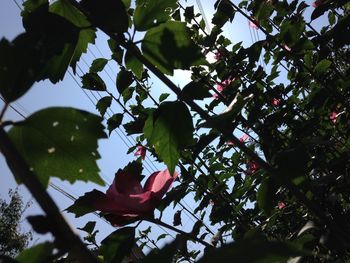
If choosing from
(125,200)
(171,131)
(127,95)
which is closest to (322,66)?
(127,95)

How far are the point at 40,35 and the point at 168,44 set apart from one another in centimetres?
32

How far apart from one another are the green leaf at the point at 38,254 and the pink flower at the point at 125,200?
11.6 inches

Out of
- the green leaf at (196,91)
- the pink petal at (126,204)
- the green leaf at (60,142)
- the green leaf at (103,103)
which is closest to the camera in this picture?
Result: the green leaf at (60,142)

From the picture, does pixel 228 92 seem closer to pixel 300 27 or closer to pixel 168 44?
pixel 300 27

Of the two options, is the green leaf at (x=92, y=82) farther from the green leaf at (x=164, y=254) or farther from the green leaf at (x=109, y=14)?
the green leaf at (x=164, y=254)

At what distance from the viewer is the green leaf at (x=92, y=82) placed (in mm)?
1739

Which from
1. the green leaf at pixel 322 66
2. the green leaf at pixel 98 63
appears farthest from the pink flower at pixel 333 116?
the green leaf at pixel 98 63

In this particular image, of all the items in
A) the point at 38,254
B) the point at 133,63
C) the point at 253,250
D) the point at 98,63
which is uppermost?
the point at 98,63

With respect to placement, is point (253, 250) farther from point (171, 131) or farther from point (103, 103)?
point (103, 103)

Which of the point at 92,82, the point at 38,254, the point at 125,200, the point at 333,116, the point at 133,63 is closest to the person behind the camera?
the point at 38,254

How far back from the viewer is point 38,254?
1.07ft

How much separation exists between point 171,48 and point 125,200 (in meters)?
0.30

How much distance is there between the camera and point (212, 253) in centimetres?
23

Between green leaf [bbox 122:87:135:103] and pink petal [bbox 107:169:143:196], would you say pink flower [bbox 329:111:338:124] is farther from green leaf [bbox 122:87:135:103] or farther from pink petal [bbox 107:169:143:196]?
pink petal [bbox 107:169:143:196]
